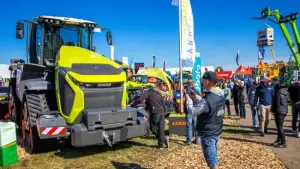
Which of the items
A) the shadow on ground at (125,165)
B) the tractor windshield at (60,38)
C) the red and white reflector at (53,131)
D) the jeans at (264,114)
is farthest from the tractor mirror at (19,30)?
the jeans at (264,114)

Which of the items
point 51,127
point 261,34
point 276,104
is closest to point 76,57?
point 51,127

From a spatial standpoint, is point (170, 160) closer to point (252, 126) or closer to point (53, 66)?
point (53, 66)

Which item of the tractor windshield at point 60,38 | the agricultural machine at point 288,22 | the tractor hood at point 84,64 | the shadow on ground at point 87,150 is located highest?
the agricultural machine at point 288,22

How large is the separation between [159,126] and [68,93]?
2524 mm

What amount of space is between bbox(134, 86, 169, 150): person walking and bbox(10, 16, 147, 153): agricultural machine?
0.45 metres

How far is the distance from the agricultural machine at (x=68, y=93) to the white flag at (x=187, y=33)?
353cm

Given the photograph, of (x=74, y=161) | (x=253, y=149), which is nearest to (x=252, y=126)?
(x=253, y=149)

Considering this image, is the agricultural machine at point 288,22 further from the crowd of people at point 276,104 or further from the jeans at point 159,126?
the jeans at point 159,126

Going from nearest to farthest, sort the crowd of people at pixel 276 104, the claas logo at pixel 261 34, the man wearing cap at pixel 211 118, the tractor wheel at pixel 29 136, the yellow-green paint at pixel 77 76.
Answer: the man wearing cap at pixel 211 118
the yellow-green paint at pixel 77 76
the tractor wheel at pixel 29 136
the crowd of people at pixel 276 104
the claas logo at pixel 261 34

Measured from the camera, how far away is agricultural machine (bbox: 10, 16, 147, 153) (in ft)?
19.8

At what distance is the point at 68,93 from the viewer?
6195 mm

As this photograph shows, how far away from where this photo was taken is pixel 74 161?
6.25m

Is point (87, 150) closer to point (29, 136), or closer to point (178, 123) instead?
point (29, 136)

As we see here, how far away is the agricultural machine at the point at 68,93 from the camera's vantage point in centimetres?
605
